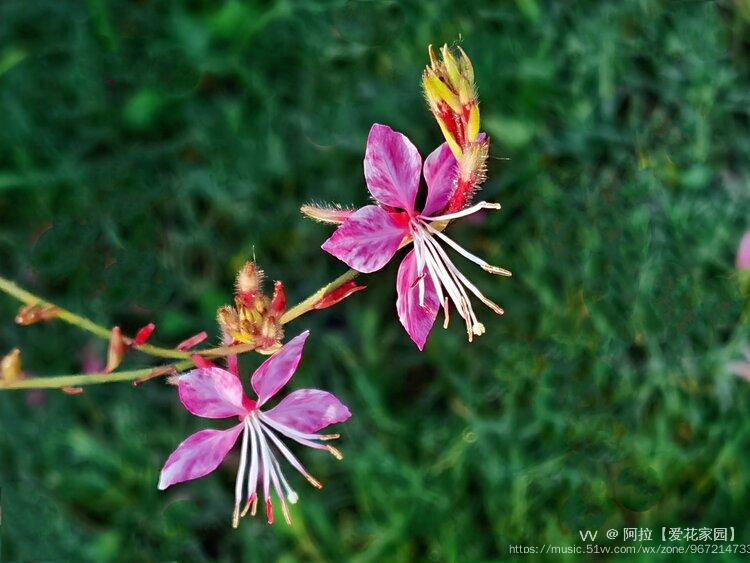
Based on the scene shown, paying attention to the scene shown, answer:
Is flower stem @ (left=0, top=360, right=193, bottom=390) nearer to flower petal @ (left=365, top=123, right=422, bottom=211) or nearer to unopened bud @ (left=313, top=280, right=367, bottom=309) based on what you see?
unopened bud @ (left=313, top=280, right=367, bottom=309)

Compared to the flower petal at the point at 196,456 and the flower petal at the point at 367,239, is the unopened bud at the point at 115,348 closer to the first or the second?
the flower petal at the point at 196,456

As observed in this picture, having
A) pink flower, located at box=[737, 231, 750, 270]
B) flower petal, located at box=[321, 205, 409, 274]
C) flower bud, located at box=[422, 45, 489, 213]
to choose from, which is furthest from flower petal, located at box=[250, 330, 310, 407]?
pink flower, located at box=[737, 231, 750, 270]

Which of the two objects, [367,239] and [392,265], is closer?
[367,239]

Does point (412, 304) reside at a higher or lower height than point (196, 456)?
higher

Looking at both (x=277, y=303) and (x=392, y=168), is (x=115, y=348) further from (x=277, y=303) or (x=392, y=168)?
(x=392, y=168)

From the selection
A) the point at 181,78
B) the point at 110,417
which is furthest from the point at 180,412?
the point at 181,78

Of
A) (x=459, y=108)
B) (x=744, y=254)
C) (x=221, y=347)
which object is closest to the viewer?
(x=459, y=108)

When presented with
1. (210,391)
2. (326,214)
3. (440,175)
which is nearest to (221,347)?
(210,391)

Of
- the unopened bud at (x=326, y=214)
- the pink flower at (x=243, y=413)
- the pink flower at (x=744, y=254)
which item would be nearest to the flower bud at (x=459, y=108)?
the unopened bud at (x=326, y=214)
